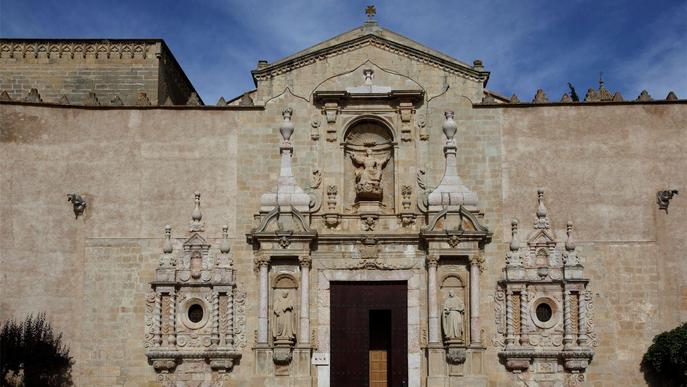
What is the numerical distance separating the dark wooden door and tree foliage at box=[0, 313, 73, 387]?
4.97m

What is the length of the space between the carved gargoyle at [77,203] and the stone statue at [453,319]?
279 inches

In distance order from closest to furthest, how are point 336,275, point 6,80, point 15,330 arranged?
1. point 15,330
2. point 336,275
3. point 6,80

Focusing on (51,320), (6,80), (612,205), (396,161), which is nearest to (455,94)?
(396,161)

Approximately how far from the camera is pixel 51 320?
56.8ft

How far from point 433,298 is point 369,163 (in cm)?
291

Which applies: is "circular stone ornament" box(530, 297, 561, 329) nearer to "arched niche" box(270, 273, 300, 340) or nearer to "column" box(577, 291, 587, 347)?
"column" box(577, 291, 587, 347)

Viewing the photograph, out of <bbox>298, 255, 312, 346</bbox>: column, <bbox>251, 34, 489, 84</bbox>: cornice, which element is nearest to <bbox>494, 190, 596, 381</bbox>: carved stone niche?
<bbox>251, 34, 489, 84</bbox>: cornice

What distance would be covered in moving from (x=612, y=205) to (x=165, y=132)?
341 inches

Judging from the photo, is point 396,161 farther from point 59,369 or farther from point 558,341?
point 59,369

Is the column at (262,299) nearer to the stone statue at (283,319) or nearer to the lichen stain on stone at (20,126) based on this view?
the stone statue at (283,319)

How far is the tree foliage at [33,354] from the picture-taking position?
53.3 feet

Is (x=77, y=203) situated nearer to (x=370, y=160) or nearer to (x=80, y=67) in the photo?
(x=370, y=160)

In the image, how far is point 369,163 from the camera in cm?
1808

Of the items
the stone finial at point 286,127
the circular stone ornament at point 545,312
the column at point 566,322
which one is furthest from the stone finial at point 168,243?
the column at point 566,322
